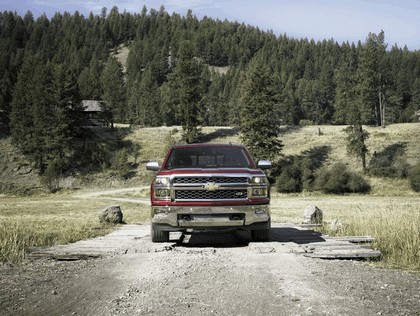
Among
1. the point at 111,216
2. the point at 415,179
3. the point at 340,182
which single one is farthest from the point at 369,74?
the point at 111,216

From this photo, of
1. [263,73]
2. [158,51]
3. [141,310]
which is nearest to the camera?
[141,310]

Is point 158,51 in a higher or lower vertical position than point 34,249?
higher

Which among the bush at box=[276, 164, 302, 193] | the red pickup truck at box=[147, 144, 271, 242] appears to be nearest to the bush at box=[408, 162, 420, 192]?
the bush at box=[276, 164, 302, 193]

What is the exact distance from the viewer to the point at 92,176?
190 ft

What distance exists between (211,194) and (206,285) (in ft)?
9.78

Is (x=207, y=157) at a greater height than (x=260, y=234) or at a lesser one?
greater

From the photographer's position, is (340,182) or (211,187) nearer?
(211,187)

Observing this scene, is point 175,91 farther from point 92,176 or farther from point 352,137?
point 352,137

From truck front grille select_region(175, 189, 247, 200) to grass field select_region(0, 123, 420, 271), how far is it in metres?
2.86

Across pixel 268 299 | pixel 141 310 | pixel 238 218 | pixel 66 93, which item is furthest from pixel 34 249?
pixel 66 93

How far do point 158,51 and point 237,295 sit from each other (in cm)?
20106

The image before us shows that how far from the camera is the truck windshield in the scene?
9.63 metres

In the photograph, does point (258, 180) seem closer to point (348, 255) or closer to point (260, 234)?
point (260, 234)

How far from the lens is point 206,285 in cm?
557
